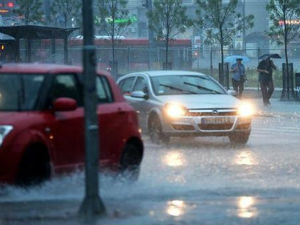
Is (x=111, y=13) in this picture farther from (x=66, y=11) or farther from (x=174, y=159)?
(x=174, y=159)

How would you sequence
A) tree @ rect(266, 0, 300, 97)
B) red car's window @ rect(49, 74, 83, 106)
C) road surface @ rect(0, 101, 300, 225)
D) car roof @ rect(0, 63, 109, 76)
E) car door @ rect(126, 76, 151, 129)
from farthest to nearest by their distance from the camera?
1. tree @ rect(266, 0, 300, 97)
2. car door @ rect(126, 76, 151, 129)
3. car roof @ rect(0, 63, 109, 76)
4. red car's window @ rect(49, 74, 83, 106)
5. road surface @ rect(0, 101, 300, 225)

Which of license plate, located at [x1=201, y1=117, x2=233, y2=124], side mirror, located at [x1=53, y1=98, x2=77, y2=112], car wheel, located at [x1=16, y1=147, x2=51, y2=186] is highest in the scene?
side mirror, located at [x1=53, y1=98, x2=77, y2=112]

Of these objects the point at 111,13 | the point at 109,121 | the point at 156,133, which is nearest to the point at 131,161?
the point at 109,121

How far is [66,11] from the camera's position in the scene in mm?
54281

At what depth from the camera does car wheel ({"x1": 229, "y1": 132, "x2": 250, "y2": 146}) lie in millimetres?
18109

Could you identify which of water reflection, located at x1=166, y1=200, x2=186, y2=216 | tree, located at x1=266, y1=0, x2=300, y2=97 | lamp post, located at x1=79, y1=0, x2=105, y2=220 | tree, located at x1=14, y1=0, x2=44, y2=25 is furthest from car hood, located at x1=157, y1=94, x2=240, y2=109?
tree, located at x1=14, y1=0, x2=44, y2=25

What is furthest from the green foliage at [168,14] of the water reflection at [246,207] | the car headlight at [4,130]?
the car headlight at [4,130]

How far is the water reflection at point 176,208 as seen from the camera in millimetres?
9570

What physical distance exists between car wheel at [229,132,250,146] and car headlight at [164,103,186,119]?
1.15 meters

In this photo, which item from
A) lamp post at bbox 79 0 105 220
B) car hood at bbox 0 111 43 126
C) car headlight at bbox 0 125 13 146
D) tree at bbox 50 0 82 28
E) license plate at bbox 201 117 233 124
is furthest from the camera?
tree at bbox 50 0 82 28

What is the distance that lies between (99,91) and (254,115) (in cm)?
1568

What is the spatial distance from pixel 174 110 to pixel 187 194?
21.9 feet

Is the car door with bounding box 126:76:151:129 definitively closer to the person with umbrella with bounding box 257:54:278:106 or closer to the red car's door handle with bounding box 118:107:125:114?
the red car's door handle with bounding box 118:107:125:114

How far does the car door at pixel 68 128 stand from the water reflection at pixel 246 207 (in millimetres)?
2021
